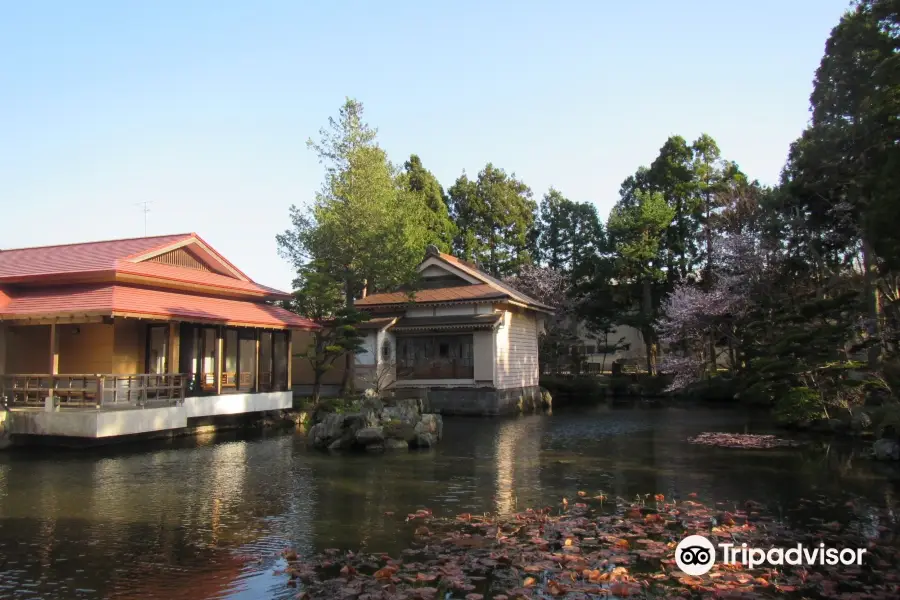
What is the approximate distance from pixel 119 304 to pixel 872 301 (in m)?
20.7

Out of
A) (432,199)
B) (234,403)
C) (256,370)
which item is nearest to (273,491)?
(234,403)

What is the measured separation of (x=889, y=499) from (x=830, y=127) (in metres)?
12.9

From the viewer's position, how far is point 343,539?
312 inches

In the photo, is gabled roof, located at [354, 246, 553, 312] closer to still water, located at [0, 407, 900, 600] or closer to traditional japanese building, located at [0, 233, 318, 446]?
traditional japanese building, located at [0, 233, 318, 446]

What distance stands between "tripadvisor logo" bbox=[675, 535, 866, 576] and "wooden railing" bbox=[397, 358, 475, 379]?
62.9 feet

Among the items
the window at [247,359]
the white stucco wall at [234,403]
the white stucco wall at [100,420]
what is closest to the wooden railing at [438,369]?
the white stucco wall at [234,403]

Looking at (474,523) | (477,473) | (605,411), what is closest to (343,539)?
(474,523)

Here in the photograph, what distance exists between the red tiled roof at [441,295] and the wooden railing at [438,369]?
8.42ft

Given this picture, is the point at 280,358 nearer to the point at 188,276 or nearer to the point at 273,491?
the point at 188,276

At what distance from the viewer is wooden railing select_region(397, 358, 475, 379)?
86.6ft

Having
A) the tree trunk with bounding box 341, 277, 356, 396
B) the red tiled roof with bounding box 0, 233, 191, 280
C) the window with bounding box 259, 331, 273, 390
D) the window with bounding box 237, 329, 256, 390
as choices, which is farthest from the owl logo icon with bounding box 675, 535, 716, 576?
the tree trunk with bounding box 341, 277, 356, 396

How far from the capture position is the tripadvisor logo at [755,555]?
664cm

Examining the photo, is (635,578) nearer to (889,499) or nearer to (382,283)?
(889,499)

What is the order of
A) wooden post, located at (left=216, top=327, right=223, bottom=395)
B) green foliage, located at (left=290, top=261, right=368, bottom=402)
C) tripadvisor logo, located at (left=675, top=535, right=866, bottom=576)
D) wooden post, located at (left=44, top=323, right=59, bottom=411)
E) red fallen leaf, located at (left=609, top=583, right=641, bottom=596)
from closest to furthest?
1. red fallen leaf, located at (left=609, top=583, right=641, bottom=596)
2. tripadvisor logo, located at (left=675, top=535, right=866, bottom=576)
3. wooden post, located at (left=44, top=323, right=59, bottom=411)
4. wooden post, located at (left=216, top=327, right=223, bottom=395)
5. green foliage, located at (left=290, top=261, right=368, bottom=402)
